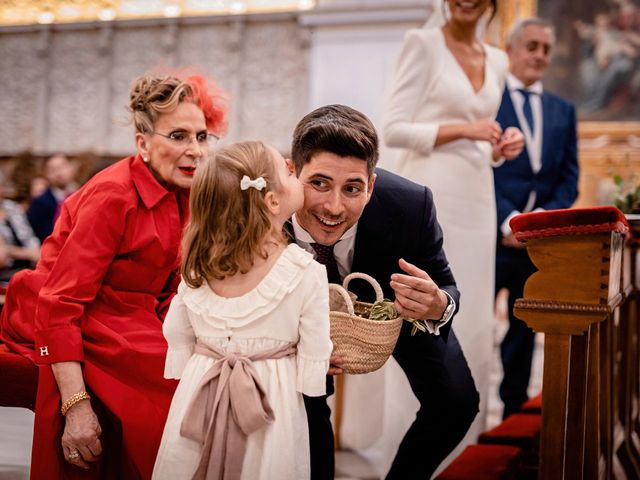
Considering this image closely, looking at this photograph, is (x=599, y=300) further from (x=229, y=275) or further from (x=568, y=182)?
(x=568, y=182)

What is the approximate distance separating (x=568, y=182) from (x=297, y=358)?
2.94m

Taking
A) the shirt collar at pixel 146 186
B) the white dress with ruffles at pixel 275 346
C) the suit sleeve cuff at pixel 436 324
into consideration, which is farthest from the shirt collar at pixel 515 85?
the white dress with ruffles at pixel 275 346

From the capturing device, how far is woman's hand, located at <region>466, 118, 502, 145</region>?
3.28m

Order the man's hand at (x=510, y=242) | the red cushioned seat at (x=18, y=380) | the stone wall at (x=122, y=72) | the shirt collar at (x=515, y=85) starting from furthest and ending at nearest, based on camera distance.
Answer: the stone wall at (x=122, y=72) → the shirt collar at (x=515, y=85) → the man's hand at (x=510, y=242) → the red cushioned seat at (x=18, y=380)

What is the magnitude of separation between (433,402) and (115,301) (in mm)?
1180

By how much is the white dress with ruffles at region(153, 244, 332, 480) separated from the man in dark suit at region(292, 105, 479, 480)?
15cm

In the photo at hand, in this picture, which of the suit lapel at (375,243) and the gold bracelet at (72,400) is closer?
the gold bracelet at (72,400)

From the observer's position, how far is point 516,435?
338 cm

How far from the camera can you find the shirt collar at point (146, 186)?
2.58 meters

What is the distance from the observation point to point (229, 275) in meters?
2.03

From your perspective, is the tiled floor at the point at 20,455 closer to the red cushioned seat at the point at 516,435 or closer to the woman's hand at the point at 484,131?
the red cushioned seat at the point at 516,435

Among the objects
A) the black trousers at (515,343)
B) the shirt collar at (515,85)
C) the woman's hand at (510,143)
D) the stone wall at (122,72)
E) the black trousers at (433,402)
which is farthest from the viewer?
the stone wall at (122,72)

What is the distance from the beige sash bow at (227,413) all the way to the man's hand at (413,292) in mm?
378

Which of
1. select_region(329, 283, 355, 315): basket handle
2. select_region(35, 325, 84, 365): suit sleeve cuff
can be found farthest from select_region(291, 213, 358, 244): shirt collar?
select_region(35, 325, 84, 365): suit sleeve cuff
